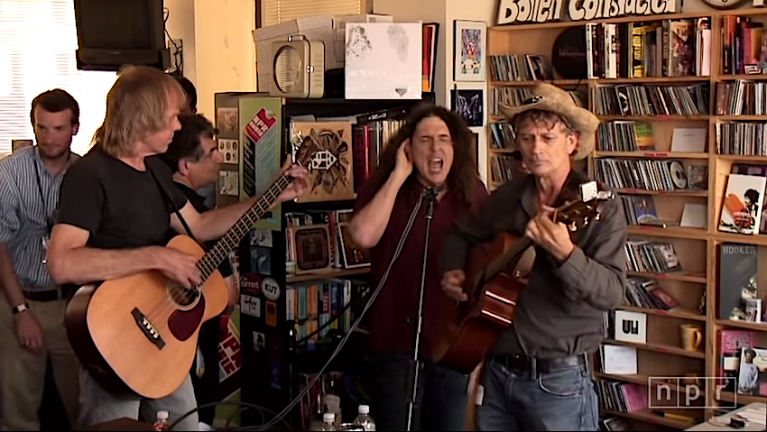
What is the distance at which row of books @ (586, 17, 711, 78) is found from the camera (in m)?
4.56

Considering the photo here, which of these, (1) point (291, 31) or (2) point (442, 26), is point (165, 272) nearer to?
(1) point (291, 31)

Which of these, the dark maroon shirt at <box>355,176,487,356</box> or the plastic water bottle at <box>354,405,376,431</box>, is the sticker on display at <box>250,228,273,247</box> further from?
the plastic water bottle at <box>354,405,376,431</box>

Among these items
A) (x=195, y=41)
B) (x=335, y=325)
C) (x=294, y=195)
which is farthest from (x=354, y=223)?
(x=195, y=41)

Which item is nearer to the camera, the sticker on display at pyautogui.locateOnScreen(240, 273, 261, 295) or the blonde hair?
the blonde hair

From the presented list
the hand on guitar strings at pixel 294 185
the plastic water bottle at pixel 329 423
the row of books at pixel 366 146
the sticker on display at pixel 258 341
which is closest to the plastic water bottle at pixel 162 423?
the plastic water bottle at pixel 329 423

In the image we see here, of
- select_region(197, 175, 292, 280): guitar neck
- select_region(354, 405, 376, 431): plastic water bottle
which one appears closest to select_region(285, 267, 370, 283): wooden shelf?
select_region(197, 175, 292, 280): guitar neck

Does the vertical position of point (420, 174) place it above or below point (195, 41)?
below

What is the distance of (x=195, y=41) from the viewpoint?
5.88 m

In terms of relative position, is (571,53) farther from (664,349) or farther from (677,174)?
(664,349)

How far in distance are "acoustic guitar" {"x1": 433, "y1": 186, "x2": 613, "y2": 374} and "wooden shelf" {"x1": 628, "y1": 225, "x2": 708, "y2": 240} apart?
202 cm

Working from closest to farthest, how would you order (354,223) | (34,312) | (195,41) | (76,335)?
Result: (76,335)
(354,223)
(34,312)
(195,41)

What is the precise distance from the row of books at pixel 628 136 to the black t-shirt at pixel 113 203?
2.59 meters

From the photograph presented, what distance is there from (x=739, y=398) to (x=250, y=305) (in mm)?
2255

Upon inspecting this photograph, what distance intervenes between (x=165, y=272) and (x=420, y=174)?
870mm
